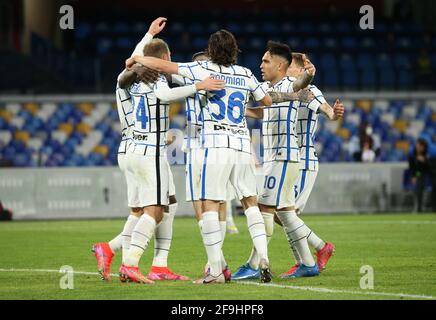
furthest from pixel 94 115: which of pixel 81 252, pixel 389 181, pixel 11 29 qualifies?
pixel 81 252

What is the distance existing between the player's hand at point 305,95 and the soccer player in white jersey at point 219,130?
0.97 meters

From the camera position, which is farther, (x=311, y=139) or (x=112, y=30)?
(x=112, y=30)

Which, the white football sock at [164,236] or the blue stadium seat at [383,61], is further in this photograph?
the blue stadium seat at [383,61]

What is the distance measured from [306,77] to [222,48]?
1.29 meters

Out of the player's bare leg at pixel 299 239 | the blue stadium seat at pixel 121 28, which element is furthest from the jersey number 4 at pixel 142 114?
the blue stadium seat at pixel 121 28

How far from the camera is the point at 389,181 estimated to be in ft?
75.0

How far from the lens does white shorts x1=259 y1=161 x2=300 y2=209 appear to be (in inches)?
408

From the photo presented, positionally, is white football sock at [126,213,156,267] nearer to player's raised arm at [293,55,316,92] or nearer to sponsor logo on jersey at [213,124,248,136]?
sponsor logo on jersey at [213,124,248,136]

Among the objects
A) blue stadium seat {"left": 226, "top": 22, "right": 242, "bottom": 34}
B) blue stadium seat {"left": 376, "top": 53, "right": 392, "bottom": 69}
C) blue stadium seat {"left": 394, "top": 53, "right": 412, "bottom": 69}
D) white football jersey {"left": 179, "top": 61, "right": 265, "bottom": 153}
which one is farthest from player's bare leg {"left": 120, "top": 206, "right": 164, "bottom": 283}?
blue stadium seat {"left": 226, "top": 22, "right": 242, "bottom": 34}

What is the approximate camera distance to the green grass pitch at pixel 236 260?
28.5 ft

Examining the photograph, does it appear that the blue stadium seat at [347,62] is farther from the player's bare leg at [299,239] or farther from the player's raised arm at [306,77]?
the player's bare leg at [299,239]
